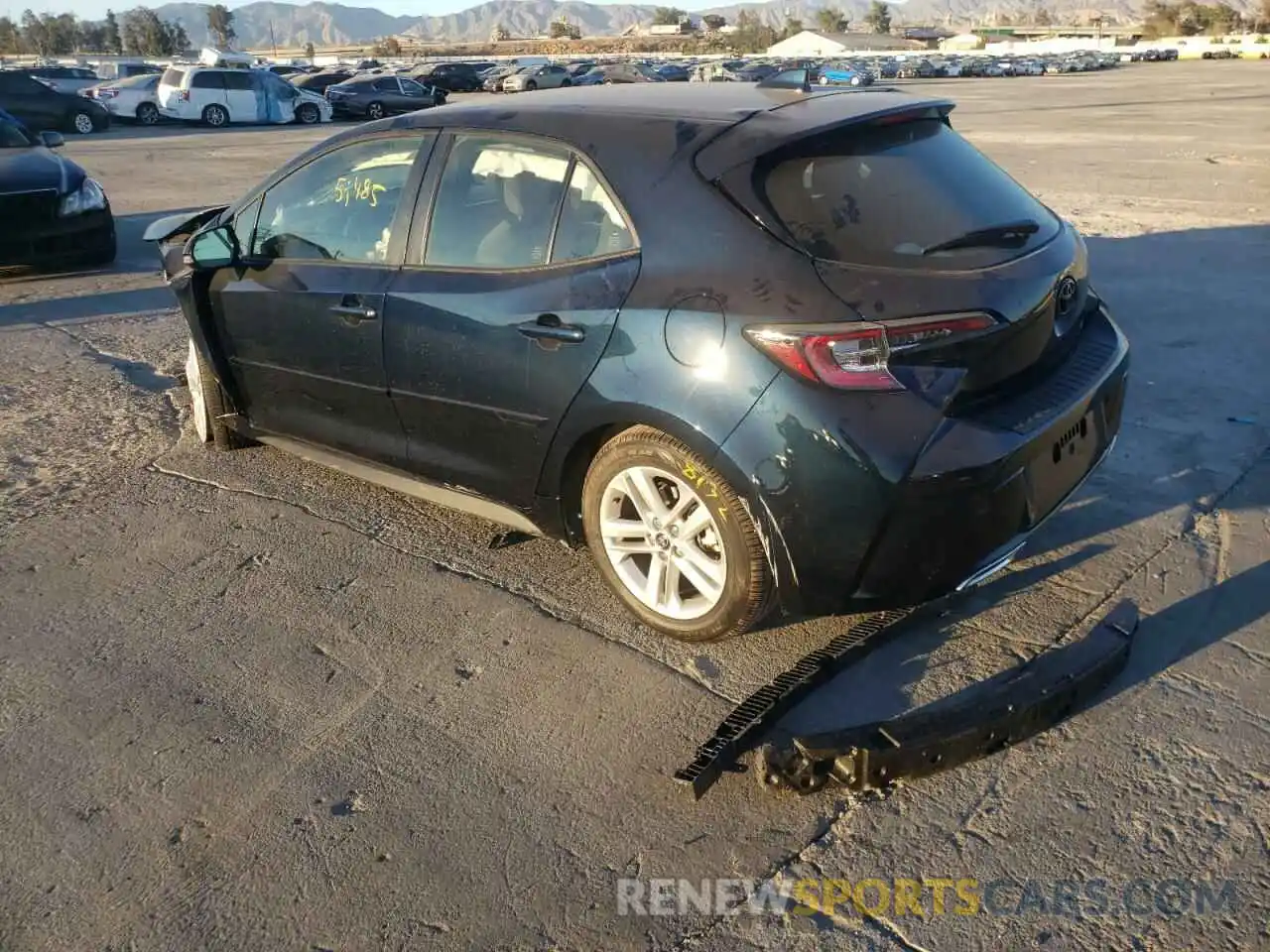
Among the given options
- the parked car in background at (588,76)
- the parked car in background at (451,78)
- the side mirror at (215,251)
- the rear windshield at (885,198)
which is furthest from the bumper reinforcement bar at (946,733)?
the parked car in background at (451,78)

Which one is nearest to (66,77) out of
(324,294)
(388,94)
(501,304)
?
(388,94)

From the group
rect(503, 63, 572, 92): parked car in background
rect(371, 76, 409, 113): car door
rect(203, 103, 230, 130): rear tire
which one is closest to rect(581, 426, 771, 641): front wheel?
rect(203, 103, 230, 130): rear tire

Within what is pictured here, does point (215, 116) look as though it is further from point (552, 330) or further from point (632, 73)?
point (552, 330)

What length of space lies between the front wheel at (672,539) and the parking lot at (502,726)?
151 mm

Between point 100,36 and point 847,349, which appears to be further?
point 100,36

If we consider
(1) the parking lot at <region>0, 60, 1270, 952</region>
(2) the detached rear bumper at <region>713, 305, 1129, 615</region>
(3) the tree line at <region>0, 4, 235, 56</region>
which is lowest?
(3) the tree line at <region>0, 4, 235, 56</region>

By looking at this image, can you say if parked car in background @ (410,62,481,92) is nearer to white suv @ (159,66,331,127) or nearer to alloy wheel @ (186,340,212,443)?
white suv @ (159,66,331,127)

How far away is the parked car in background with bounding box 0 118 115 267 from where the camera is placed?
904 cm

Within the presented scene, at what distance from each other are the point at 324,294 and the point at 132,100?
104ft

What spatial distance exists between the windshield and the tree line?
370ft

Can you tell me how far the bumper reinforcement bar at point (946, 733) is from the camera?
2889 mm

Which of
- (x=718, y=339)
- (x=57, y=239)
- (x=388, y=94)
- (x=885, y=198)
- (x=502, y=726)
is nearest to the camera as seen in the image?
(x=718, y=339)

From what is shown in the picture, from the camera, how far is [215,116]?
31297 millimetres

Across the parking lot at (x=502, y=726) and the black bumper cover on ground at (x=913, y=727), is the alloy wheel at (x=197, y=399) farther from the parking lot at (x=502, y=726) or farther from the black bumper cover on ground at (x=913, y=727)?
the black bumper cover on ground at (x=913, y=727)
